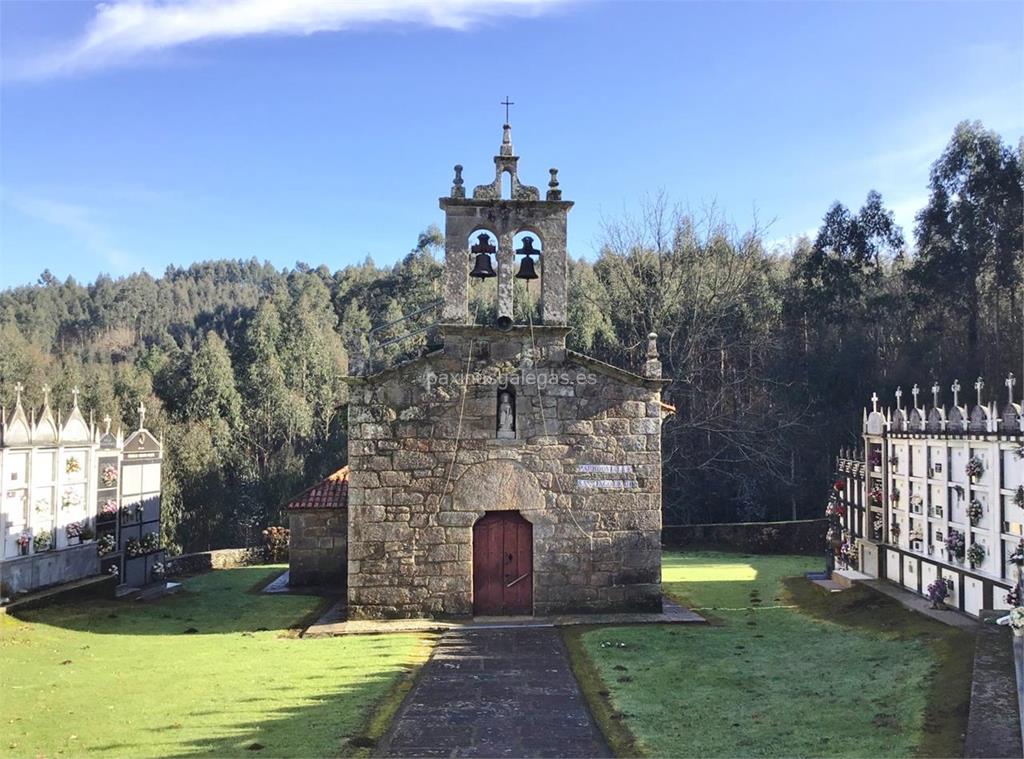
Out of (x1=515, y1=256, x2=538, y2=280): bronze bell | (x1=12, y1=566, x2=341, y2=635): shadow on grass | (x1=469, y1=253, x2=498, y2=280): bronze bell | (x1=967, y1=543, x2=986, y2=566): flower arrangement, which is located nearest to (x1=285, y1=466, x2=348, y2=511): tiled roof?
(x1=12, y1=566, x2=341, y2=635): shadow on grass

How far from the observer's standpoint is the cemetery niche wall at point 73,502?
1218cm

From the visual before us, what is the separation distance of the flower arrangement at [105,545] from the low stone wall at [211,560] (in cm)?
200

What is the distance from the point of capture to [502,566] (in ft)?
41.9

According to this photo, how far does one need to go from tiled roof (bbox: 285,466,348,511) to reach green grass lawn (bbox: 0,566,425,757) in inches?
99.9

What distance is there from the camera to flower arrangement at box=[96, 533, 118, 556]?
1416 cm

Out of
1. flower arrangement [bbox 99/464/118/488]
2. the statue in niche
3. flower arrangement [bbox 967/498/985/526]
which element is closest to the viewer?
flower arrangement [bbox 967/498/985/526]

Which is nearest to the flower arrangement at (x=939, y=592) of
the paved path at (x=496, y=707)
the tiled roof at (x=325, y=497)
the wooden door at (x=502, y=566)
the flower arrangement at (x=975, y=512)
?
the flower arrangement at (x=975, y=512)

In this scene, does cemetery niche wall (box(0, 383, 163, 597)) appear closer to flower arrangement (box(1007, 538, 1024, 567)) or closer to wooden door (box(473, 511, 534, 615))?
wooden door (box(473, 511, 534, 615))

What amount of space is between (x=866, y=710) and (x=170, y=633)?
9504mm

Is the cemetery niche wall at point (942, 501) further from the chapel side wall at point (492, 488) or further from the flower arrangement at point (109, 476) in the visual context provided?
the flower arrangement at point (109, 476)

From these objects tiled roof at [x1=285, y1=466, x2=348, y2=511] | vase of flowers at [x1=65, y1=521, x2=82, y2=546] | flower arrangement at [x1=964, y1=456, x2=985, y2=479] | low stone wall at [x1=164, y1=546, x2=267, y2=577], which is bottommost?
low stone wall at [x1=164, y1=546, x2=267, y2=577]

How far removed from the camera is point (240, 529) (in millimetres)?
30812

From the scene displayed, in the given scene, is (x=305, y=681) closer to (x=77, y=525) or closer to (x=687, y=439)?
(x=77, y=525)

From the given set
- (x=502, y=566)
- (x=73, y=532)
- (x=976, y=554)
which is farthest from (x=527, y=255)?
(x=73, y=532)
